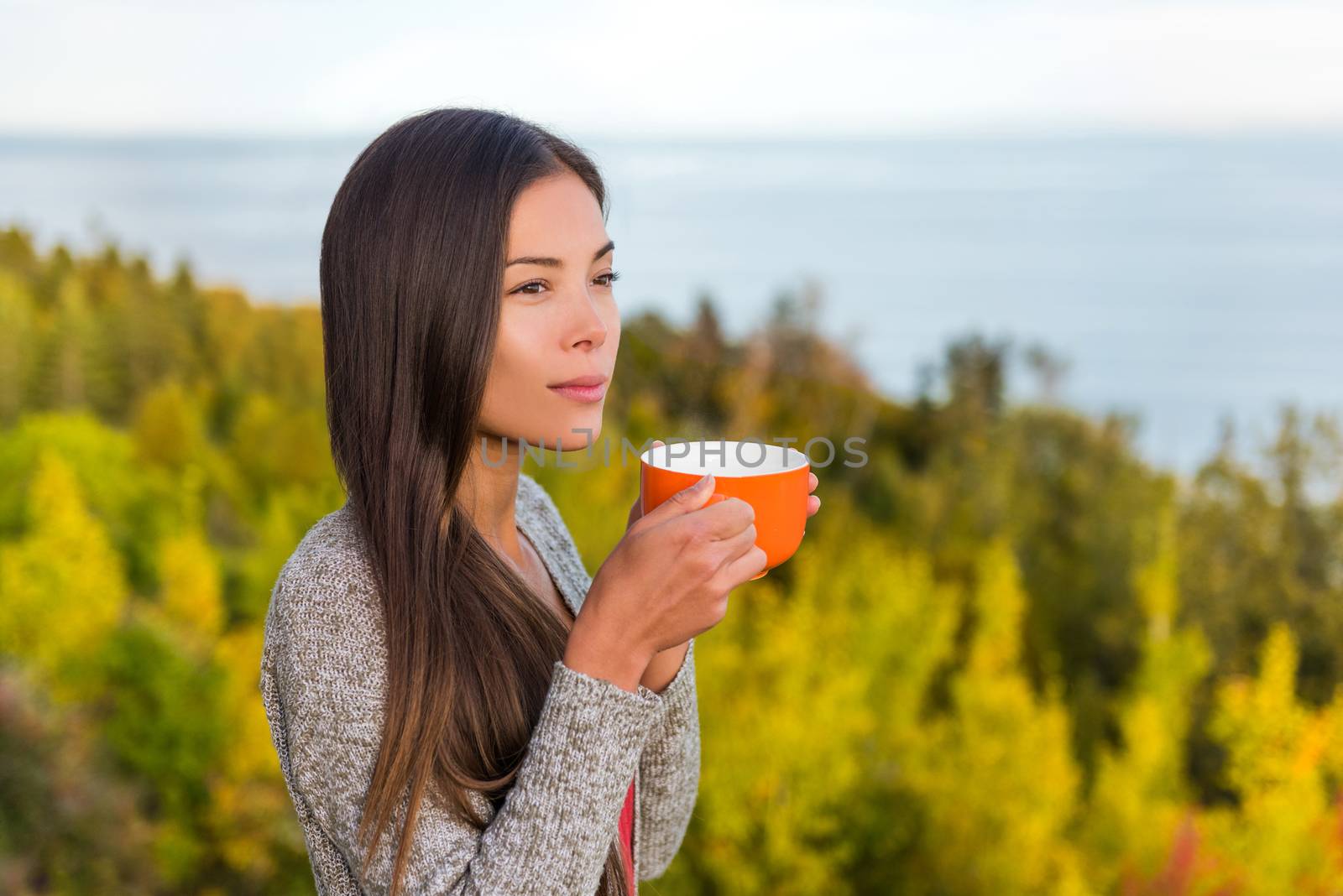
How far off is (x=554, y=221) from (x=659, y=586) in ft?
1.57

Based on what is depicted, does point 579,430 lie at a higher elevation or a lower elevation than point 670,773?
higher

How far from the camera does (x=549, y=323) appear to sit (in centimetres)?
137

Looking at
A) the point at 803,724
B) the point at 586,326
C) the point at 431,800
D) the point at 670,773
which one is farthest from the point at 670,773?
the point at 803,724

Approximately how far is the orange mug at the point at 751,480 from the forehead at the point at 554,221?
0.29 metres

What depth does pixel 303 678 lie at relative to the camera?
1267 mm

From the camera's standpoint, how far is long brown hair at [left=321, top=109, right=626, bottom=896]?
1.28 metres

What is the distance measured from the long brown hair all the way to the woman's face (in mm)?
27

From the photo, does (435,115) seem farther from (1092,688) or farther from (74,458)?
(1092,688)

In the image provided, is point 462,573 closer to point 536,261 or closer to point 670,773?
point 536,261

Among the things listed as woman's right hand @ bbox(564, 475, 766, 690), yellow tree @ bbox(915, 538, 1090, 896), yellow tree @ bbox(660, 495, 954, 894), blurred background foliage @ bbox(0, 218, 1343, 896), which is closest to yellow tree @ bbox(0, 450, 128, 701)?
blurred background foliage @ bbox(0, 218, 1343, 896)

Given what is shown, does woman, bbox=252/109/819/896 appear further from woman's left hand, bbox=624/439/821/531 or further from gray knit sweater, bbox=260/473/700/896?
woman's left hand, bbox=624/439/821/531

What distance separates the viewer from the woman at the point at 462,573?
123 cm

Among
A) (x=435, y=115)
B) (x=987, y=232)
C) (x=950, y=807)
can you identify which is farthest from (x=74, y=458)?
(x=987, y=232)

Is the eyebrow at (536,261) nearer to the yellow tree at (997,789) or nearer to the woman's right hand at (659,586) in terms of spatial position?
the woman's right hand at (659,586)
